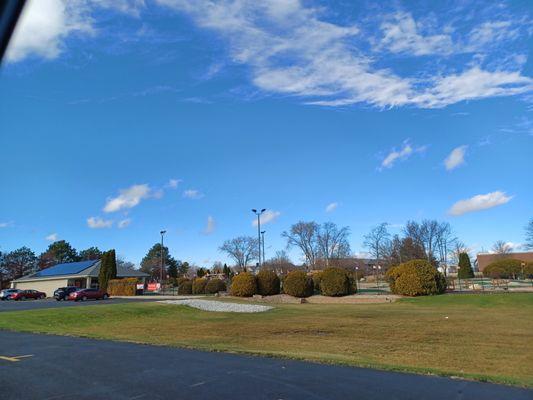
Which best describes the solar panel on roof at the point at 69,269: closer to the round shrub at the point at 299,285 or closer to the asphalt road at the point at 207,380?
the round shrub at the point at 299,285

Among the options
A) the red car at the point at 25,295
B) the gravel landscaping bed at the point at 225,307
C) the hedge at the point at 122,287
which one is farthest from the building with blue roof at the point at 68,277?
the gravel landscaping bed at the point at 225,307

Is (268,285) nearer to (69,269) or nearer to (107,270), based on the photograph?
(107,270)

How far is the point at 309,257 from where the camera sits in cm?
10669

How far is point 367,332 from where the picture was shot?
17.4 meters

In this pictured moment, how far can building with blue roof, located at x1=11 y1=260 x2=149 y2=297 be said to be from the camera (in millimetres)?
68438

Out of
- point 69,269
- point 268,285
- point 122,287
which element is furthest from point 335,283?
point 69,269

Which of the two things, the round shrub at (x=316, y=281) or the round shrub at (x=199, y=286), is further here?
the round shrub at (x=199, y=286)

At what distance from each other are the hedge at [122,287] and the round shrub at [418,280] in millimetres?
34839

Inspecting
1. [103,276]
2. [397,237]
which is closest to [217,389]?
[103,276]

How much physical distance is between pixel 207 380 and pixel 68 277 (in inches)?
2660

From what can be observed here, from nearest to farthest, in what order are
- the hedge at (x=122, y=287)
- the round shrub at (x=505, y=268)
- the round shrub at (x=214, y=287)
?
1. the round shrub at (x=214, y=287)
2. the hedge at (x=122, y=287)
3. the round shrub at (x=505, y=268)

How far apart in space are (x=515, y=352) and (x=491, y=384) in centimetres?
623

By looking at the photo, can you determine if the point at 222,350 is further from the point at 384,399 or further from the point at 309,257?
the point at 309,257

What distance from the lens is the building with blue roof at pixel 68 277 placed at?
68.4 metres
